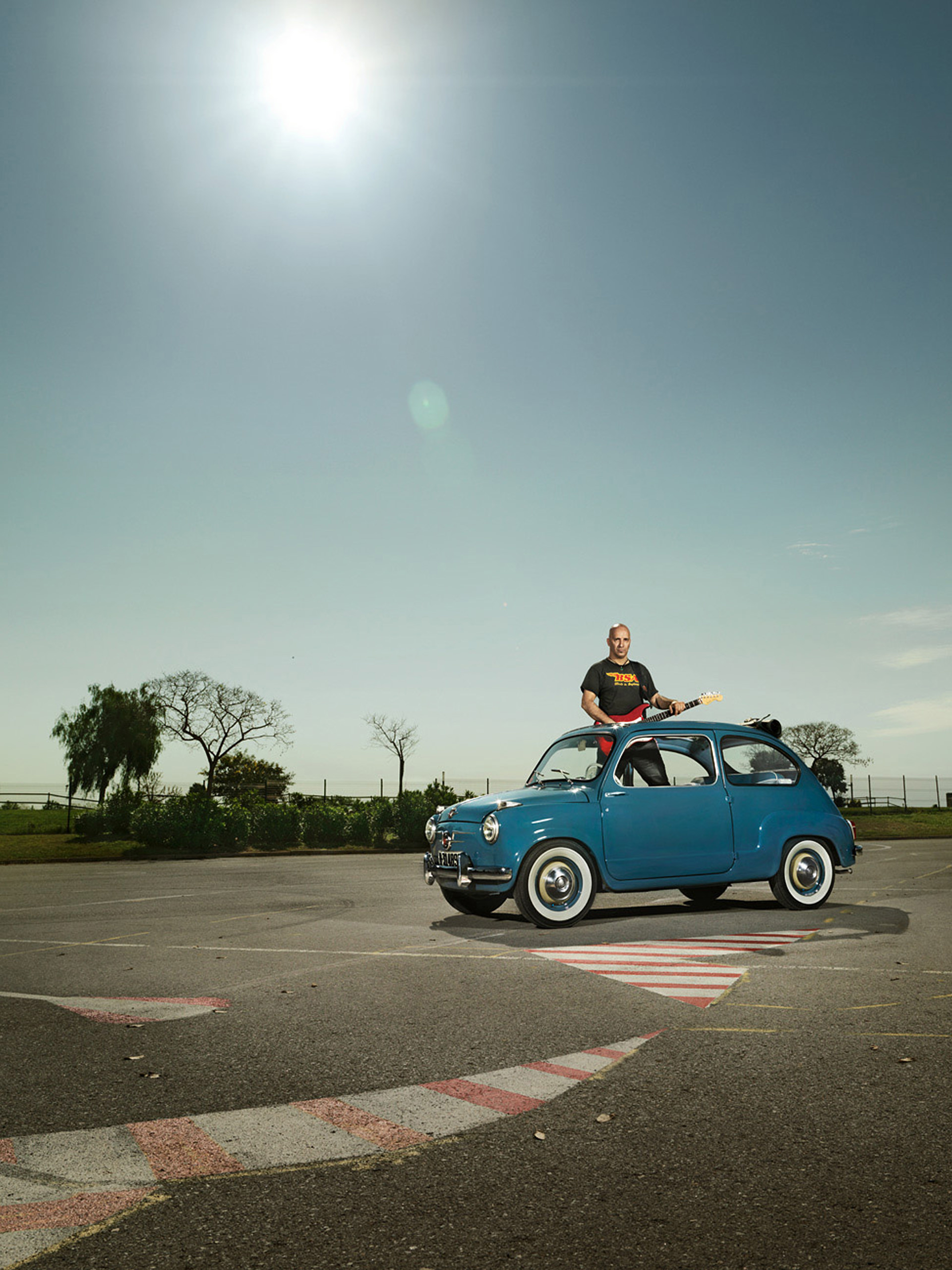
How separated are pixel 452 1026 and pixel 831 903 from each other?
6.86 m

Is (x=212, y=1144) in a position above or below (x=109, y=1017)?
above

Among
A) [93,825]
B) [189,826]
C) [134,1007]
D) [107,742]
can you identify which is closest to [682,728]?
[134,1007]

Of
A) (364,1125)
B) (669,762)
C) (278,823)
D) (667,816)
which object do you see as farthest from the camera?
(278,823)

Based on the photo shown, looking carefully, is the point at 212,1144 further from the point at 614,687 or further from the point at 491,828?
the point at 614,687

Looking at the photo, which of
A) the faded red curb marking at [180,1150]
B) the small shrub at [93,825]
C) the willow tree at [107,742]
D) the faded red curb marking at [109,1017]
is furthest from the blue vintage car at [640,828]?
the willow tree at [107,742]

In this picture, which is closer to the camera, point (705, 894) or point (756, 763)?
point (756, 763)

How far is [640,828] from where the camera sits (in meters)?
8.82

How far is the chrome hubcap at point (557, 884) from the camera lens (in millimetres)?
8492

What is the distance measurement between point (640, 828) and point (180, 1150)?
20.5 feet

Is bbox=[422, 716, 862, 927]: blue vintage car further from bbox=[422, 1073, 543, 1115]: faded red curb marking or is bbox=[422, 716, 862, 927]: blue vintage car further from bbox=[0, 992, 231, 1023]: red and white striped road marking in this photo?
bbox=[422, 1073, 543, 1115]: faded red curb marking

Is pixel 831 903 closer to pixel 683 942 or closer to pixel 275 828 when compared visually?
pixel 683 942

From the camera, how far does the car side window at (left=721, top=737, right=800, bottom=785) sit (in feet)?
31.2

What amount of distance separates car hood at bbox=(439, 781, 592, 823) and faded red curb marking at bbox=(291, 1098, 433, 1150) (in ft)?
16.3

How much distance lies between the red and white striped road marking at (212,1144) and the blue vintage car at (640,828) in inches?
177
